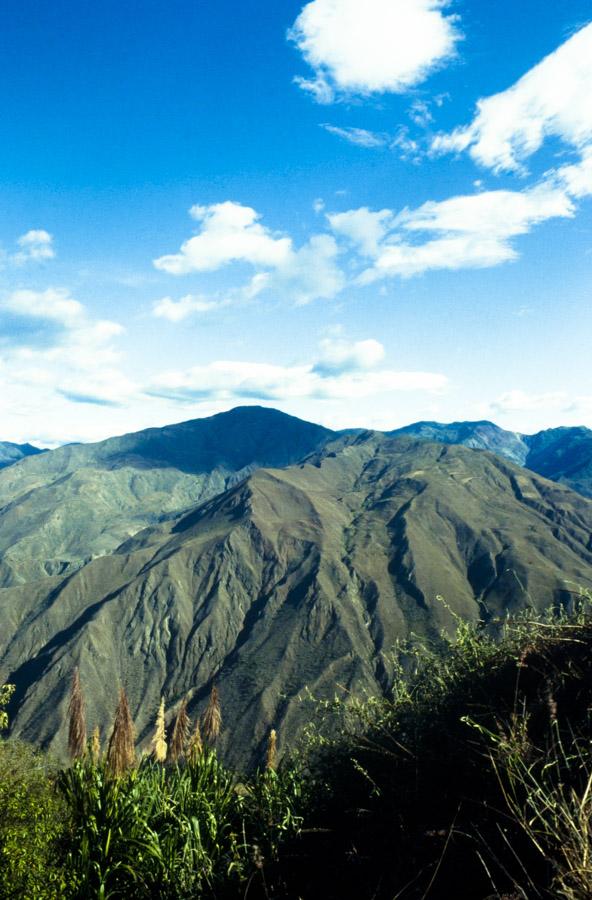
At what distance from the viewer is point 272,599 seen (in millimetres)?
109500

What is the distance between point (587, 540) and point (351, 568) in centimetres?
6511

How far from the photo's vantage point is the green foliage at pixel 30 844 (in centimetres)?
788

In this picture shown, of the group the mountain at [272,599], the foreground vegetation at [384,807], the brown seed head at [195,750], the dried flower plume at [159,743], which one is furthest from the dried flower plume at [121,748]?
the mountain at [272,599]

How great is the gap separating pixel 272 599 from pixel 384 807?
349 feet

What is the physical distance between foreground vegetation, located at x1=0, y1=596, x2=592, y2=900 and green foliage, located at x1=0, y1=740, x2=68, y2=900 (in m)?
0.03

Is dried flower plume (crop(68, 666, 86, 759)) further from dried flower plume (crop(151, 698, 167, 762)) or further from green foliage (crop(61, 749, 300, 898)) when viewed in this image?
green foliage (crop(61, 749, 300, 898))

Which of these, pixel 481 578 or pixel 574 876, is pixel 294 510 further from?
pixel 574 876

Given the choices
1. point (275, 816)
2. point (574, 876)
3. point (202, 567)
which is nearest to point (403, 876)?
point (574, 876)

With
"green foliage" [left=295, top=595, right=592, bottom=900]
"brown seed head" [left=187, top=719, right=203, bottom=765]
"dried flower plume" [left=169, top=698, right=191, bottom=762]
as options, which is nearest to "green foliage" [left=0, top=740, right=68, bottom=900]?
"brown seed head" [left=187, top=719, right=203, bottom=765]

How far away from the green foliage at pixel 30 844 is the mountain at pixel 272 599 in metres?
66.9

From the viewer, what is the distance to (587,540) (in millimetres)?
131875

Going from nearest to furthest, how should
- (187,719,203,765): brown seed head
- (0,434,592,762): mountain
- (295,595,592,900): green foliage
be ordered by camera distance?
(295,595,592,900): green foliage, (187,719,203,765): brown seed head, (0,434,592,762): mountain

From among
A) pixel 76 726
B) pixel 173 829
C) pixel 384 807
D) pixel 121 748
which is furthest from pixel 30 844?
pixel 384 807

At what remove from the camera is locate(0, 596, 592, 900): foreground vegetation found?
5.18 metres
